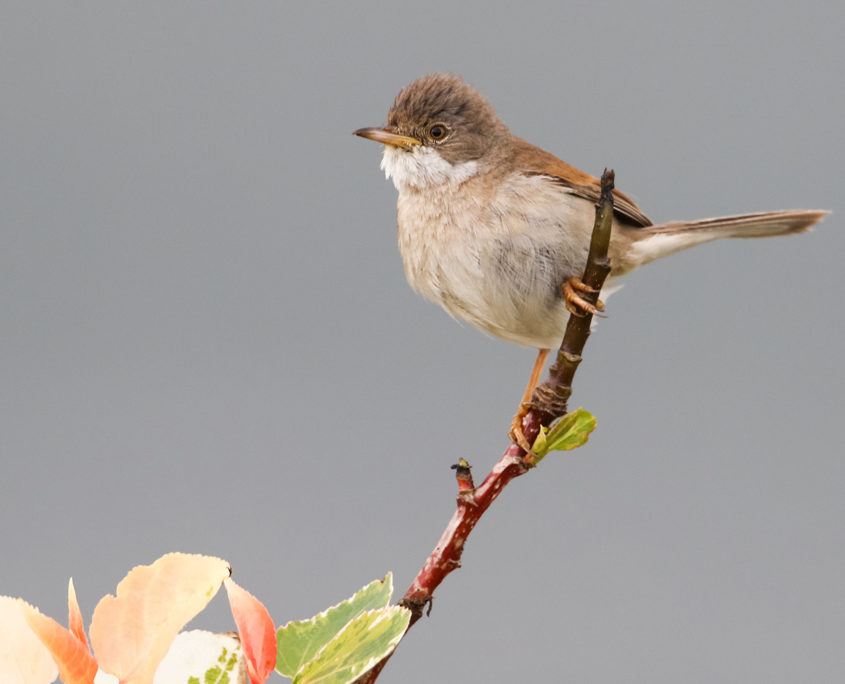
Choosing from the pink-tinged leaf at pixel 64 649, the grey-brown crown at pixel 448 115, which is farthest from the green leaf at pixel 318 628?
the grey-brown crown at pixel 448 115

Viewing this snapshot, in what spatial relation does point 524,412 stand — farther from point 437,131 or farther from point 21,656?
point 21,656

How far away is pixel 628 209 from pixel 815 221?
33 cm

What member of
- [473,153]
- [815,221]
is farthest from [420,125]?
[815,221]

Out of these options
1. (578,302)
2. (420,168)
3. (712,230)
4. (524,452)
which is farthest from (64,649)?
(712,230)

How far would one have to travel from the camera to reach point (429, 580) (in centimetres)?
92

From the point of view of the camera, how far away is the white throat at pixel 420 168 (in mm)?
1528

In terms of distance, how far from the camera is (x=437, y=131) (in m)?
1.55

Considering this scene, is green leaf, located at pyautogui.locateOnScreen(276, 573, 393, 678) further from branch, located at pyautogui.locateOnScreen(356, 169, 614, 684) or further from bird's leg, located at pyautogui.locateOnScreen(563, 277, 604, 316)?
bird's leg, located at pyautogui.locateOnScreen(563, 277, 604, 316)

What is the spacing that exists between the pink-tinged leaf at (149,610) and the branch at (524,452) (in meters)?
0.26

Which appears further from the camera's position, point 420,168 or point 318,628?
point 420,168

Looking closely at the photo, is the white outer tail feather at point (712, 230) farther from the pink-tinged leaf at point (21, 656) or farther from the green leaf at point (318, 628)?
the pink-tinged leaf at point (21, 656)

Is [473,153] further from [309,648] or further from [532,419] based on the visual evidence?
[309,648]

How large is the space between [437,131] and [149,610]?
3.41 feet

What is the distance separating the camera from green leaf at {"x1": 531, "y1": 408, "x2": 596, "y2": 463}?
100 centimetres
